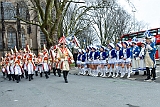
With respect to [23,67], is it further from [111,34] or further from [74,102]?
[111,34]

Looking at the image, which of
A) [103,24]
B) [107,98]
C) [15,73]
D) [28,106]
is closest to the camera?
[28,106]

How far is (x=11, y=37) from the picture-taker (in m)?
51.3

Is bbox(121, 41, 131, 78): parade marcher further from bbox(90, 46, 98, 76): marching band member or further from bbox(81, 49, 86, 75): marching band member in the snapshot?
bbox(81, 49, 86, 75): marching band member

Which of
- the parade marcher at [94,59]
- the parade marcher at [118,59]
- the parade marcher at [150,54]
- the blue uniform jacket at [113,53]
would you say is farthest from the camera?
the parade marcher at [94,59]

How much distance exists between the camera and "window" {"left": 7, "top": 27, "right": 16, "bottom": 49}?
50.9 metres

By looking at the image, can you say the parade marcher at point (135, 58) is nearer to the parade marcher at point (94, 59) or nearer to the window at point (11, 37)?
the parade marcher at point (94, 59)

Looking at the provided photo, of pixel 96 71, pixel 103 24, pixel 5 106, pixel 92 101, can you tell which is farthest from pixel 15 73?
pixel 103 24

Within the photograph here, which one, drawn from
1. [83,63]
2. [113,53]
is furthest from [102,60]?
[83,63]

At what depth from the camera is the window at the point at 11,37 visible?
50875mm

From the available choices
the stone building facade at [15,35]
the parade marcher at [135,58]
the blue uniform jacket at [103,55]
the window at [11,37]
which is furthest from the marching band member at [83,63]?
the window at [11,37]

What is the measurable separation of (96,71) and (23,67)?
4908mm

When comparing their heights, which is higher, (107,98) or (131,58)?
(131,58)

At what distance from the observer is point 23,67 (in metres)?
16.9

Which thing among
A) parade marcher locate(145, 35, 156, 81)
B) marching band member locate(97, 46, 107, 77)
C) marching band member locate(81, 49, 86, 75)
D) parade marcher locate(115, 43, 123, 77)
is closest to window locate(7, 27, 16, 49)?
marching band member locate(81, 49, 86, 75)
